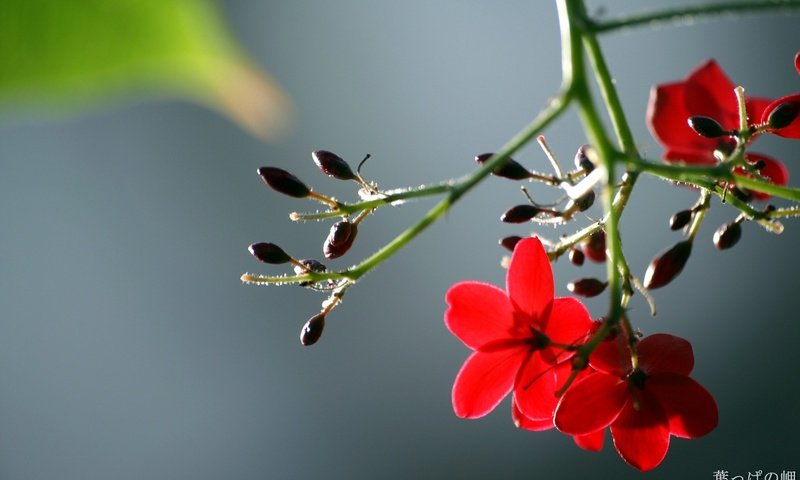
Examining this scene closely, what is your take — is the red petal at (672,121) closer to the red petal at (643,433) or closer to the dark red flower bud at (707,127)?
the dark red flower bud at (707,127)

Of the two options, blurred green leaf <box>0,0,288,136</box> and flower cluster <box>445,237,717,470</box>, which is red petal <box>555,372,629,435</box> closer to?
flower cluster <box>445,237,717,470</box>

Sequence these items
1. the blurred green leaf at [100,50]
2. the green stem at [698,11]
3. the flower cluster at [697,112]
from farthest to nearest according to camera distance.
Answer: the flower cluster at [697,112] → the green stem at [698,11] → the blurred green leaf at [100,50]

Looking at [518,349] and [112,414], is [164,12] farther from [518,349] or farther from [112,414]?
[112,414]

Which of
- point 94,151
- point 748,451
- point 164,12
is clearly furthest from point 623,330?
point 94,151

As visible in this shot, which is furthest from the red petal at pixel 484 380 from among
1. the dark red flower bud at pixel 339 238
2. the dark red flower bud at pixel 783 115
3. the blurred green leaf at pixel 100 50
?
the blurred green leaf at pixel 100 50

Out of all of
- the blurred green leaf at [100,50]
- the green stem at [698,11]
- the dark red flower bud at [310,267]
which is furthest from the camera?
the dark red flower bud at [310,267]

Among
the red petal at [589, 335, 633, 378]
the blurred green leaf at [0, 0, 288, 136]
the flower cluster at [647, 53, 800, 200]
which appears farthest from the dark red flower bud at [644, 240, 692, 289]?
the blurred green leaf at [0, 0, 288, 136]
